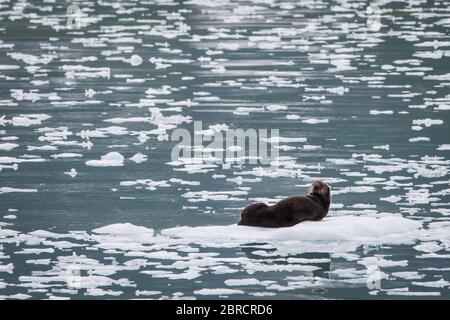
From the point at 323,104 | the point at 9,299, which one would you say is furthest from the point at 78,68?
the point at 9,299

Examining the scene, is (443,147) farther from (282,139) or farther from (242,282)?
(242,282)

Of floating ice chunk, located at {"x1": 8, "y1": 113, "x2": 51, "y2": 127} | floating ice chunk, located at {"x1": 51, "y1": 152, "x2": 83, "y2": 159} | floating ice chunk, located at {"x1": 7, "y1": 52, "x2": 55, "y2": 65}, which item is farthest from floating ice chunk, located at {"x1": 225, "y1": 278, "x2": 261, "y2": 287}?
floating ice chunk, located at {"x1": 7, "y1": 52, "x2": 55, "y2": 65}

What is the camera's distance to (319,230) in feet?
33.7

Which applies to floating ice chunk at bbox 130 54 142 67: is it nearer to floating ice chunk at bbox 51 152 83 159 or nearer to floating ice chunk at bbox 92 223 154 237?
floating ice chunk at bbox 51 152 83 159

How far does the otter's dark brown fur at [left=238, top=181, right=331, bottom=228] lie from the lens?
10.5 m

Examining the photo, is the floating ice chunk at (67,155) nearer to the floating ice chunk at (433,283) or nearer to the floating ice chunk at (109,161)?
the floating ice chunk at (109,161)

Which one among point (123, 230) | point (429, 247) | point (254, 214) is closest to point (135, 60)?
point (123, 230)

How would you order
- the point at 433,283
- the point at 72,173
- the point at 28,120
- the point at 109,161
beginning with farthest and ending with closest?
the point at 28,120, the point at 109,161, the point at 72,173, the point at 433,283

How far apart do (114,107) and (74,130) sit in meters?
2.03

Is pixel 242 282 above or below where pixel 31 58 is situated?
below

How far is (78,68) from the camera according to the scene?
22.3 m

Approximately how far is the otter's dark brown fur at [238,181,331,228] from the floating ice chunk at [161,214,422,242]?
64 mm

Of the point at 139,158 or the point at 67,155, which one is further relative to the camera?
the point at 67,155

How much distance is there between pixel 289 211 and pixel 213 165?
10.7ft
